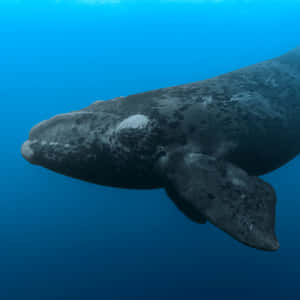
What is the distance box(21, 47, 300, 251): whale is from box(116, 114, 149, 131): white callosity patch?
0.01 meters

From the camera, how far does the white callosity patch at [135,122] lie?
Result: 151 inches

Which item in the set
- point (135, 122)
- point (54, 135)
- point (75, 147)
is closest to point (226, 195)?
point (135, 122)

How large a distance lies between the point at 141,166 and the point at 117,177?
0.41 meters

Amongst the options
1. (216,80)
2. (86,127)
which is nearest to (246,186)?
(216,80)

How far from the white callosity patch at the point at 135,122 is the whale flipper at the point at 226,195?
58cm

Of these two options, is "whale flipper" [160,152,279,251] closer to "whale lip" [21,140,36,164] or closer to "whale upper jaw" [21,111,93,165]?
"whale upper jaw" [21,111,93,165]

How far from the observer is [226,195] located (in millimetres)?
3316

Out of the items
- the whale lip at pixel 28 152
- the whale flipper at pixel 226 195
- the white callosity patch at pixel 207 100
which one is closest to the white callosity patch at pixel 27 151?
the whale lip at pixel 28 152

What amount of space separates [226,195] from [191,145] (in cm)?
84

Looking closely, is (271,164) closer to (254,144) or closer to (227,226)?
(254,144)

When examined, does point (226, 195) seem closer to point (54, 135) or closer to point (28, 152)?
point (54, 135)

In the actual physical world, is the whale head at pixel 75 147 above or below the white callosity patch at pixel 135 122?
below

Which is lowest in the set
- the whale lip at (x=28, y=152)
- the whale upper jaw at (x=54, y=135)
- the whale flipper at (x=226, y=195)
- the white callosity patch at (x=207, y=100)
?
the whale flipper at (x=226, y=195)

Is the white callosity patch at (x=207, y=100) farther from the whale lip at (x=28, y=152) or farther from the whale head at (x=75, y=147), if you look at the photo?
the whale lip at (x=28, y=152)
